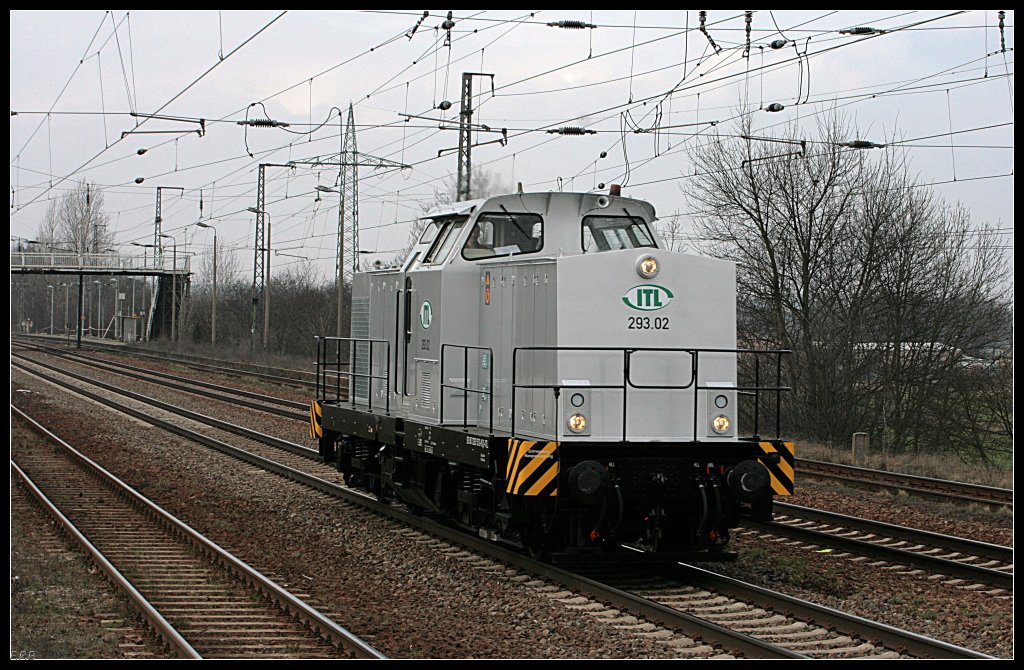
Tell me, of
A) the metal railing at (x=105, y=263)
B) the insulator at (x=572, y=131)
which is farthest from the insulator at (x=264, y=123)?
the metal railing at (x=105, y=263)

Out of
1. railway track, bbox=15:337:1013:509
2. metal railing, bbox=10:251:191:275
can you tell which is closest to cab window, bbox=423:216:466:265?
railway track, bbox=15:337:1013:509

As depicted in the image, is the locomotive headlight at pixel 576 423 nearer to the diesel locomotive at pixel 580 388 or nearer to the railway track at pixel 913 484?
the diesel locomotive at pixel 580 388

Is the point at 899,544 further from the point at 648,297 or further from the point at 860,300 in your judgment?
the point at 860,300

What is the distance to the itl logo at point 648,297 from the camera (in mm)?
8695

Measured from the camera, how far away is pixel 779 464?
8680mm

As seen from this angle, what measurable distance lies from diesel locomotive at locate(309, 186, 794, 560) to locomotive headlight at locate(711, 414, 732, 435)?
0.01 meters

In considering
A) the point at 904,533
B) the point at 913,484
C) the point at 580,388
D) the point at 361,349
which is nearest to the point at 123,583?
the point at 580,388

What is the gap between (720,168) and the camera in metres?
24.8

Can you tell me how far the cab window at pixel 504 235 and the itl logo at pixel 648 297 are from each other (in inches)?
53.5

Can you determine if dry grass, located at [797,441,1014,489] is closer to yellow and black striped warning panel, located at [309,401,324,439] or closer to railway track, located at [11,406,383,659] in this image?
yellow and black striped warning panel, located at [309,401,324,439]

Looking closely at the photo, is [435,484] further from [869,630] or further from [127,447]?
[127,447]

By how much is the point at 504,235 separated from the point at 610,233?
101 cm

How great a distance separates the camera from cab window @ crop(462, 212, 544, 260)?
979 cm

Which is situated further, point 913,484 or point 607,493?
point 913,484
